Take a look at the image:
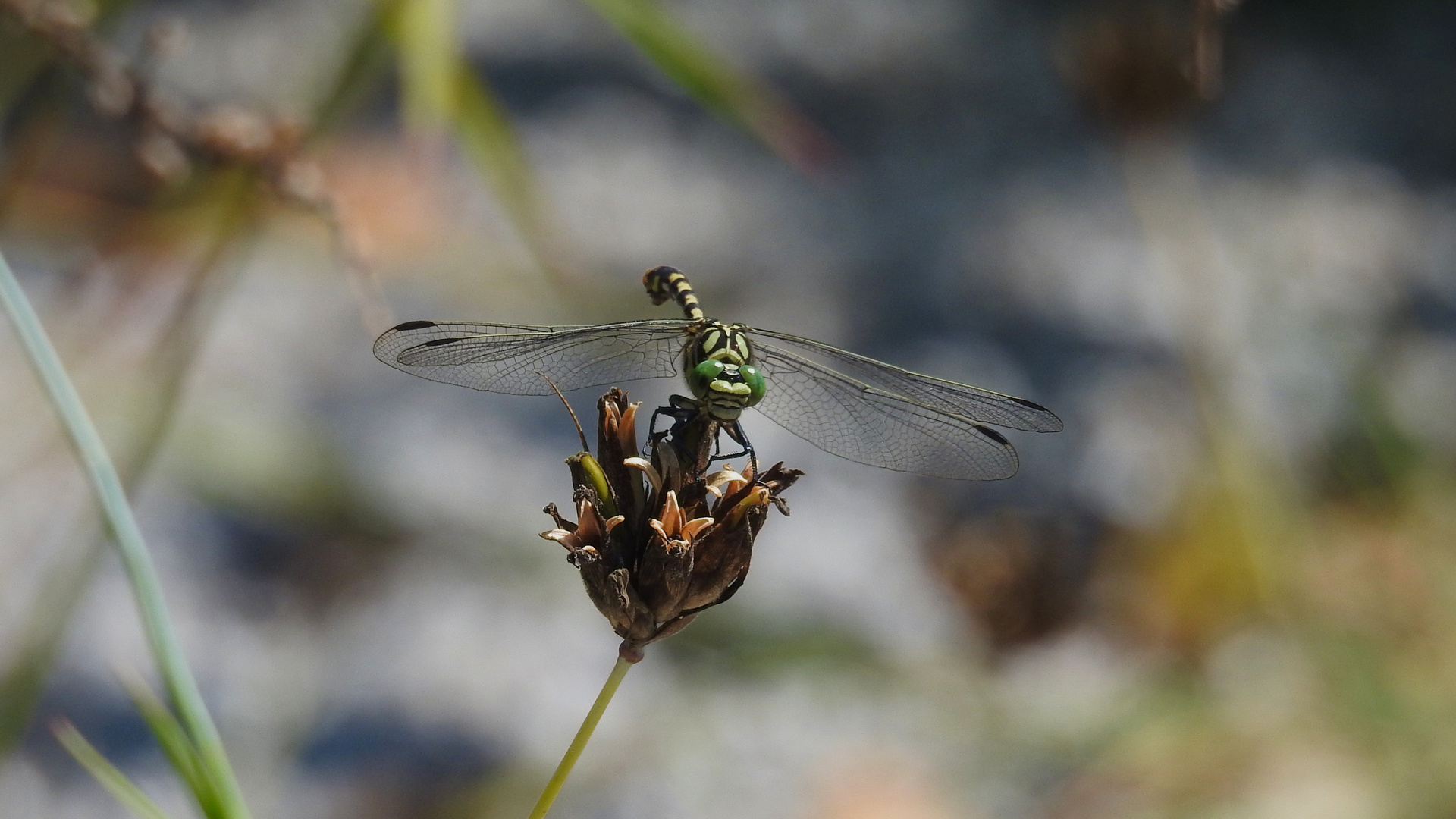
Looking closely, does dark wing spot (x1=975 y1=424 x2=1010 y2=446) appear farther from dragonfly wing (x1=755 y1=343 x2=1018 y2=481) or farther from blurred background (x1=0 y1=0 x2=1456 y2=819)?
blurred background (x1=0 y1=0 x2=1456 y2=819)

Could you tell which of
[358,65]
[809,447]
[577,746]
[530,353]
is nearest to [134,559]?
[577,746]

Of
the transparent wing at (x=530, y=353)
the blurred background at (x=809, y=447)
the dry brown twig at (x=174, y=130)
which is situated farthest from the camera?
the blurred background at (x=809, y=447)

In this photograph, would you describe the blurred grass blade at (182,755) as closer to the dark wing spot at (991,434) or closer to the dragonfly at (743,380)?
the dragonfly at (743,380)

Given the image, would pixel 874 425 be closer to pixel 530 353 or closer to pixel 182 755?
pixel 530 353

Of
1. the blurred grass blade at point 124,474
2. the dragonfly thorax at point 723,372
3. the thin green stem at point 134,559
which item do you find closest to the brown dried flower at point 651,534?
the thin green stem at point 134,559

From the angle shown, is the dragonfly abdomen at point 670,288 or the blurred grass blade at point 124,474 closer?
the blurred grass blade at point 124,474

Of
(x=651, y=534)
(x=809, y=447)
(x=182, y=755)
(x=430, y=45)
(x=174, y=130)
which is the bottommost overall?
(x=182, y=755)
